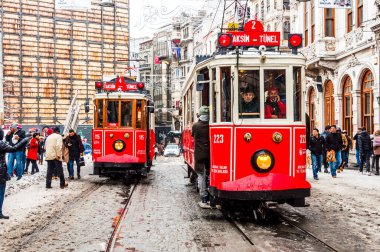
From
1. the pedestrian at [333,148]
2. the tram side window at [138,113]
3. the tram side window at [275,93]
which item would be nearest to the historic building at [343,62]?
the pedestrian at [333,148]

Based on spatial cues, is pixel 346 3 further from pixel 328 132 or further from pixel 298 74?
pixel 298 74

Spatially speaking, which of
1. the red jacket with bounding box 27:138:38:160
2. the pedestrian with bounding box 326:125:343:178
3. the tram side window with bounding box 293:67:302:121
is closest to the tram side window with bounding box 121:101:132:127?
the red jacket with bounding box 27:138:38:160

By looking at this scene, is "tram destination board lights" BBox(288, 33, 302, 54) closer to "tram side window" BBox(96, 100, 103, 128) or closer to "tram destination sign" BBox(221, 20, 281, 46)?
"tram destination sign" BBox(221, 20, 281, 46)

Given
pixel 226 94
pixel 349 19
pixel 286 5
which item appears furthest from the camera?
pixel 286 5

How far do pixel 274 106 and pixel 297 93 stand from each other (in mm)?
481

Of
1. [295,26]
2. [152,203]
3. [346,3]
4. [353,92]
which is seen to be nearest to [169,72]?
[295,26]

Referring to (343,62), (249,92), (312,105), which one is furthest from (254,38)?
(312,105)

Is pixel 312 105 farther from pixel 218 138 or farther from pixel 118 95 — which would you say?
pixel 218 138

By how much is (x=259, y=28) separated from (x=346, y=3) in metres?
11.8

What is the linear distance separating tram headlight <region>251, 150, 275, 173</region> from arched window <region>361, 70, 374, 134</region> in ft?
58.3

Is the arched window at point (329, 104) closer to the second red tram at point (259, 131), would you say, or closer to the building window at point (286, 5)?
the building window at point (286, 5)

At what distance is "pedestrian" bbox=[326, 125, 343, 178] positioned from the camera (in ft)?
57.3

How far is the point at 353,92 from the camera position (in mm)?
26812

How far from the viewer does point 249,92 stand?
29.5 feet
